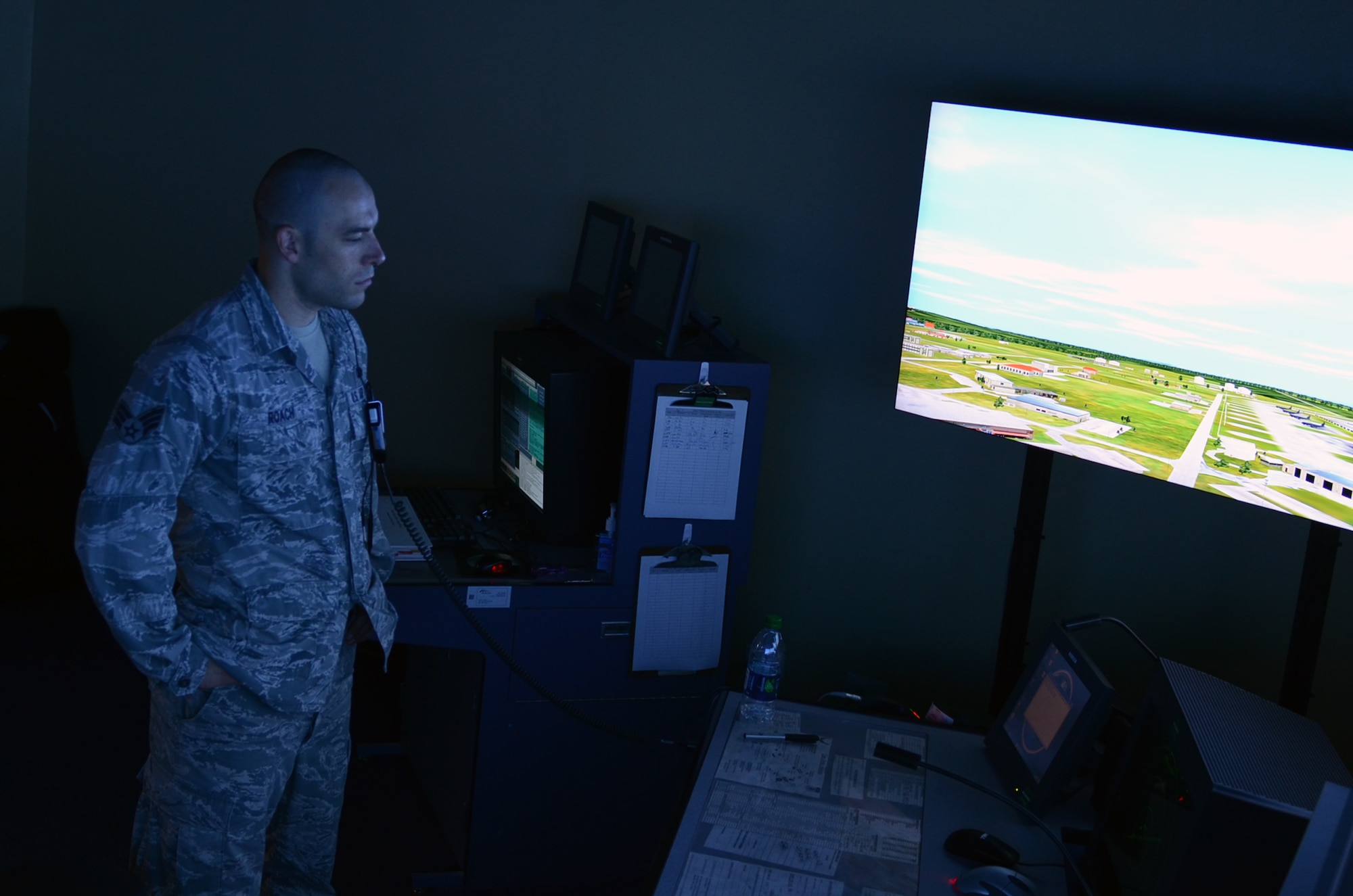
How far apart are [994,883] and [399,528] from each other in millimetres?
1593

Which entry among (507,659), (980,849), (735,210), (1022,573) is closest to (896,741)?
(980,849)

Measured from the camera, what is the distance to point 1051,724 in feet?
6.62

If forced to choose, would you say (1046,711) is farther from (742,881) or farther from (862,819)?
(742,881)

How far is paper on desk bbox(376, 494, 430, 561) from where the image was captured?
8.66ft

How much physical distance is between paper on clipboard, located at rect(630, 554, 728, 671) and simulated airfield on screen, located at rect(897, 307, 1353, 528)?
0.63m

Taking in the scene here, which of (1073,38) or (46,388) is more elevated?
(1073,38)

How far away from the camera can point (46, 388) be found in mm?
3648

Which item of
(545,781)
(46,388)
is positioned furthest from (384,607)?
(46,388)

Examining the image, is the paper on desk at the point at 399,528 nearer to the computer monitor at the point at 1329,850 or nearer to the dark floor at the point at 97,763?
the dark floor at the point at 97,763

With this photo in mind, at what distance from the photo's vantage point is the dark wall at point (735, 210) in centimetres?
291

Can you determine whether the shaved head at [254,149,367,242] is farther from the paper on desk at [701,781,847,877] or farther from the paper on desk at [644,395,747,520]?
the paper on desk at [701,781,847,877]

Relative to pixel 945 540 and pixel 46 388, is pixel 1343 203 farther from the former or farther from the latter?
pixel 46 388

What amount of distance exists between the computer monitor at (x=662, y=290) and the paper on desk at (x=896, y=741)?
3.05 ft

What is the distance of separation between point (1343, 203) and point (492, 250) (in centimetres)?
214
